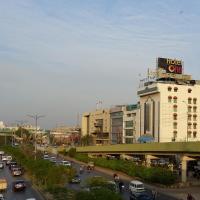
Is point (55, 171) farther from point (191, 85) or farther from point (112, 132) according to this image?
point (112, 132)

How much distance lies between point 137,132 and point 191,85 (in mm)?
20248

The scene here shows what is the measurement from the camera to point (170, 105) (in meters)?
120

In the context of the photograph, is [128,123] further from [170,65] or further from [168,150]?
[168,150]

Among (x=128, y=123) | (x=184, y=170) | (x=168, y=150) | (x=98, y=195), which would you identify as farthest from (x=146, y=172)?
(x=128, y=123)

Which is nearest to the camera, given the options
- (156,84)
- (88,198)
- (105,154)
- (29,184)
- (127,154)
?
(88,198)

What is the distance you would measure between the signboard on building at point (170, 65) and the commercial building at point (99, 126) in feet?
172

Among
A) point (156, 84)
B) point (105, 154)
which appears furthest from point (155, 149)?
point (156, 84)

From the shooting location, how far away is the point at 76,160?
116 metres

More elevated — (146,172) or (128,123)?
(128,123)

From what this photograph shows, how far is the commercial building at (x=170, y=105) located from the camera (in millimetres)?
119688

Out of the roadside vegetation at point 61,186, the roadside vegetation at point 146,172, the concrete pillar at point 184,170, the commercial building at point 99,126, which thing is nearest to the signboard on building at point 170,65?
the roadside vegetation at point 146,172

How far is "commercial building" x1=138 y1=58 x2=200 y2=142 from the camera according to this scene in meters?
120

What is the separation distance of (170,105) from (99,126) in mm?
67320

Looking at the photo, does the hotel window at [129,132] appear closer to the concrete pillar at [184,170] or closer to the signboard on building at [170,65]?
the signboard on building at [170,65]
